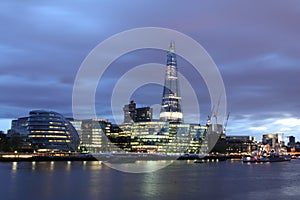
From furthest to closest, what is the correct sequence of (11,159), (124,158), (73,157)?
(73,157) < (124,158) < (11,159)

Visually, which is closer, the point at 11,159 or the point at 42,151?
the point at 11,159

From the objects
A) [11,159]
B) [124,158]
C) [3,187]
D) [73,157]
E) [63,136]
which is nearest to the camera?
[3,187]

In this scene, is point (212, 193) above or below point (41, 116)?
below

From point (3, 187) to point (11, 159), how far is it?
10127 cm

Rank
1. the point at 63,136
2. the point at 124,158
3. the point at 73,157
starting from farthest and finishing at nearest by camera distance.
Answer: the point at 63,136 < the point at 73,157 < the point at 124,158

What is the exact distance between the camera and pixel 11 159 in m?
144

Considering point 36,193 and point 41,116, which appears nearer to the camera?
point 36,193

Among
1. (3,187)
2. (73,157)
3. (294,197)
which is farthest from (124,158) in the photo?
(294,197)

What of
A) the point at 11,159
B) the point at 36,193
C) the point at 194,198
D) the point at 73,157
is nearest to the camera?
the point at 194,198

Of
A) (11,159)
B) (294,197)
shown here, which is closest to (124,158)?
(11,159)

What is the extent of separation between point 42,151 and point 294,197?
5932 inches

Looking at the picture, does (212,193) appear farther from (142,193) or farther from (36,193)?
(36,193)

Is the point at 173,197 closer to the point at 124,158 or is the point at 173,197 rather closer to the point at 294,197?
the point at 294,197

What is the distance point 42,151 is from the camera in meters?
178
